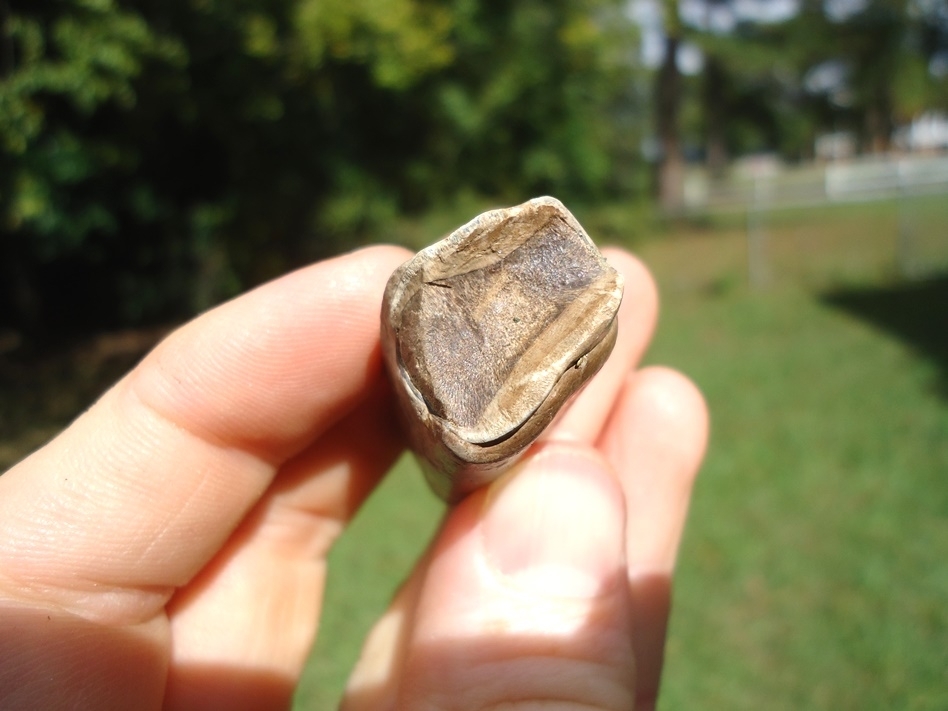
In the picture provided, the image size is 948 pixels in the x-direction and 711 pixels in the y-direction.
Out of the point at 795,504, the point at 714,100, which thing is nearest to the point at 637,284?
the point at 795,504

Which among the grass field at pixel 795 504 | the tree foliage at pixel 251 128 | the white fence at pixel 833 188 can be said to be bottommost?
the white fence at pixel 833 188

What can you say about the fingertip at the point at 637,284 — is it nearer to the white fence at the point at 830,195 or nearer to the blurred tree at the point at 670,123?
the white fence at the point at 830,195

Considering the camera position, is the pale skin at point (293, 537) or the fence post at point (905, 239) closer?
the pale skin at point (293, 537)

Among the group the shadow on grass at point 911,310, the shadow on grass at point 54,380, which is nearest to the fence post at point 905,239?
the shadow on grass at point 911,310

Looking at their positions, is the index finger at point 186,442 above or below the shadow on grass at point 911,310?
above

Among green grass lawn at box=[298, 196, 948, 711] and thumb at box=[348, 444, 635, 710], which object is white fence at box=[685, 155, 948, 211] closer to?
green grass lawn at box=[298, 196, 948, 711]

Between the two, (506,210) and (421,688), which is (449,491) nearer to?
(421,688)
